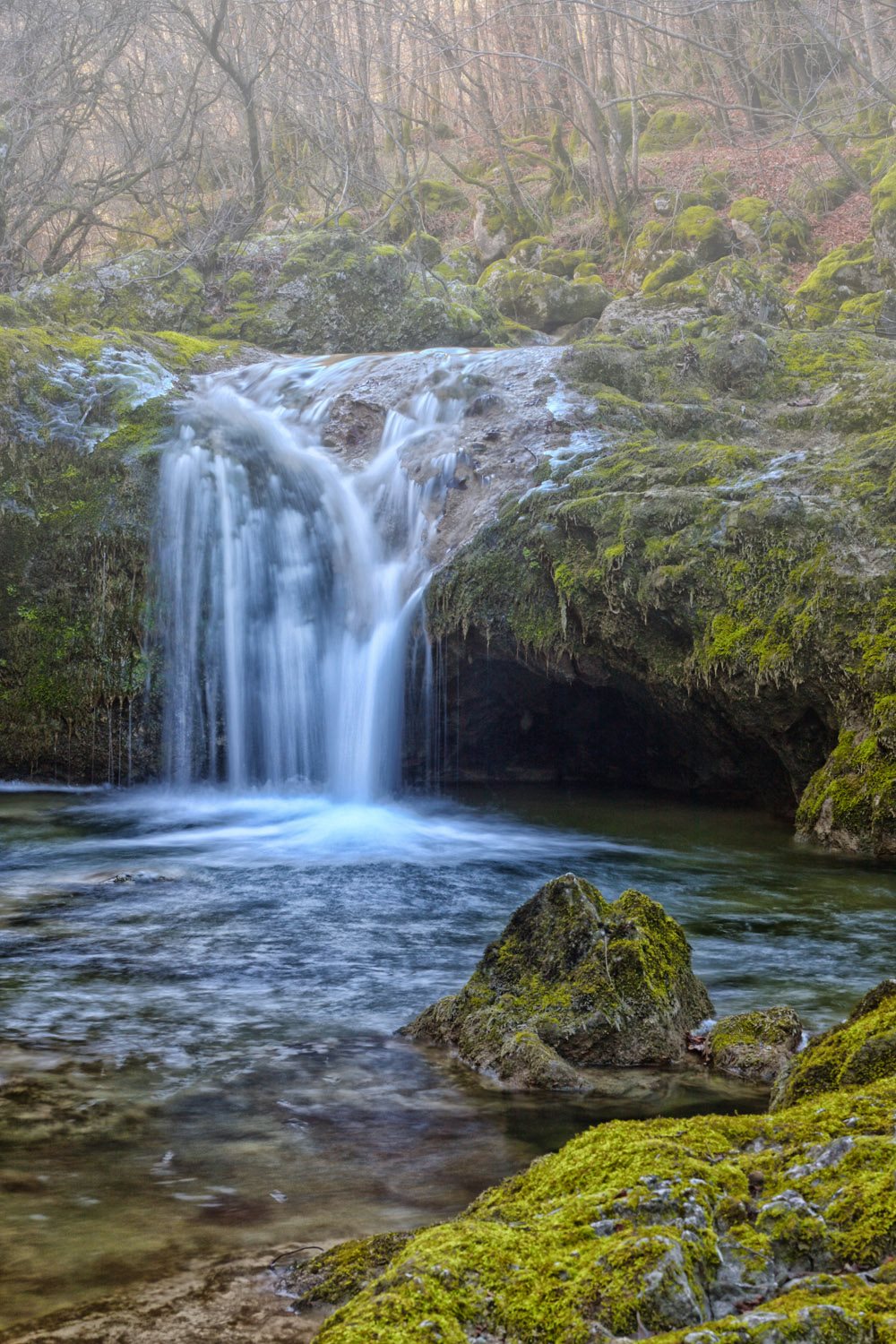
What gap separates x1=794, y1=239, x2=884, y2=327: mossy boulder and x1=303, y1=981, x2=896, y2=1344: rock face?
1752cm

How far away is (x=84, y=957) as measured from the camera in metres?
5.70

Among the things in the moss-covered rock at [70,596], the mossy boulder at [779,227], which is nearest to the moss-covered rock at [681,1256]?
the moss-covered rock at [70,596]

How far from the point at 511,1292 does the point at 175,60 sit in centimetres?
2078

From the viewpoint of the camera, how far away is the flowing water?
3166mm

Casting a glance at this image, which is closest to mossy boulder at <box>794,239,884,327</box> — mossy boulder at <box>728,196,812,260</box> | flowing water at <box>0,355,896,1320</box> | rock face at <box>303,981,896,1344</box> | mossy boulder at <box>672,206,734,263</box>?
mossy boulder at <box>672,206,734,263</box>

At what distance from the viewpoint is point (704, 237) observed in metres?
20.1

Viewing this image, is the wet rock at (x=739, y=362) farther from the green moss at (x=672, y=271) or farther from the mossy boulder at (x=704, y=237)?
the mossy boulder at (x=704, y=237)

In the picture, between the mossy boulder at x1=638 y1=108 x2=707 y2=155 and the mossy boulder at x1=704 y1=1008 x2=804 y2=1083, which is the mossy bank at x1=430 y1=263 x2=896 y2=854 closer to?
the mossy boulder at x1=704 y1=1008 x2=804 y2=1083

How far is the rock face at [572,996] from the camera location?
4137 mm

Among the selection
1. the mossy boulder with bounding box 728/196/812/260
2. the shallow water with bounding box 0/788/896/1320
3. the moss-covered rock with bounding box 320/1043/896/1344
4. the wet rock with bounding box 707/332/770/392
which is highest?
the mossy boulder with bounding box 728/196/812/260

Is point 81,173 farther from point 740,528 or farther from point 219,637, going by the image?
point 740,528

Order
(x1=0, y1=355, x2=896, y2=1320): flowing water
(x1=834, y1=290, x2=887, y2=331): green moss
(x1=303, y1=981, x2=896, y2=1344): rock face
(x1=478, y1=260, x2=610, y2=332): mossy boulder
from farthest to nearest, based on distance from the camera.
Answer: (x1=478, y1=260, x2=610, y2=332): mossy boulder
(x1=834, y1=290, x2=887, y2=331): green moss
(x1=0, y1=355, x2=896, y2=1320): flowing water
(x1=303, y1=981, x2=896, y2=1344): rock face

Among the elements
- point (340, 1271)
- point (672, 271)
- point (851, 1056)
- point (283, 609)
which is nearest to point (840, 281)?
point (672, 271)

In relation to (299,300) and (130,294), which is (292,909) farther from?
(130,294)
